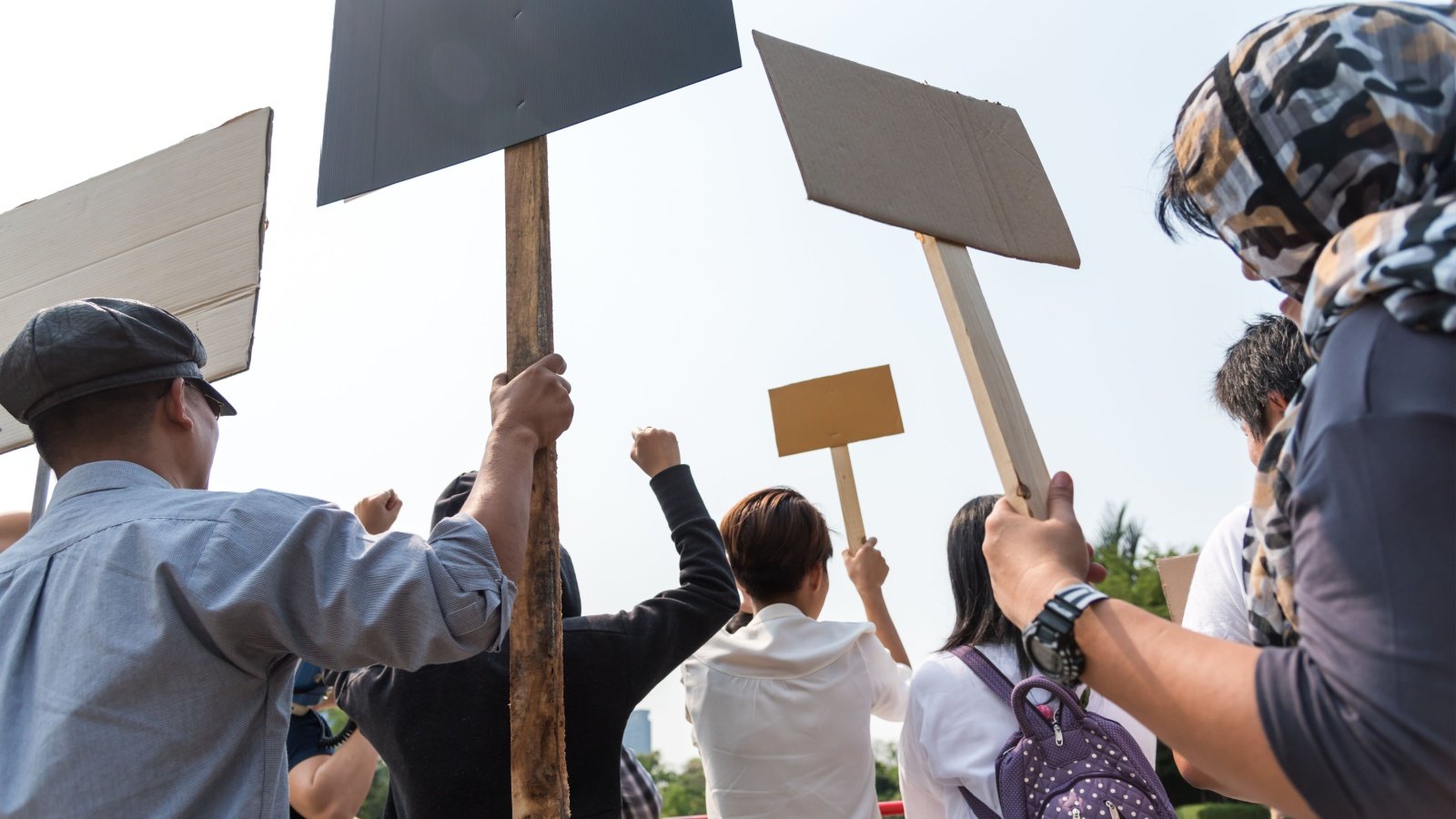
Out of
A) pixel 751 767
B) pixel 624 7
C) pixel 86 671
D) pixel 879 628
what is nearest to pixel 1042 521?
pixel 86 671

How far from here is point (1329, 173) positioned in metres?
1.04

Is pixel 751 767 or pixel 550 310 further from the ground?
pixel 550 310

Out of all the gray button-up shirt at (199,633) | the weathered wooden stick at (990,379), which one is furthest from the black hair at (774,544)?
the gray button-up shirt at (199,633)

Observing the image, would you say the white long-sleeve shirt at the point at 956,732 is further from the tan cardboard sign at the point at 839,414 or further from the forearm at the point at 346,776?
the forearm at the point at 346,776

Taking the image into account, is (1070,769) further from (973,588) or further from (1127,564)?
(1127,564)

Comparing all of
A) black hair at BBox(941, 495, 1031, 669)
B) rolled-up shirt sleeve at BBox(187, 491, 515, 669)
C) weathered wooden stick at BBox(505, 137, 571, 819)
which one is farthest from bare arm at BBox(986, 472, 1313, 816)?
black hair at BBox(941, 495, 1031, 669)

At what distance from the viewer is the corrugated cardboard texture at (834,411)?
372 cm

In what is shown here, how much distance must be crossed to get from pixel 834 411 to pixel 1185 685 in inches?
108

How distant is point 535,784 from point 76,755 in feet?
2.34

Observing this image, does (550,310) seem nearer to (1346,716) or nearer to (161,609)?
(161,609)

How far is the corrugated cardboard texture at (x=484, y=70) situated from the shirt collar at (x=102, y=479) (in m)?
0.94

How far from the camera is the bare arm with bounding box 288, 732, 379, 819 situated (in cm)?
305

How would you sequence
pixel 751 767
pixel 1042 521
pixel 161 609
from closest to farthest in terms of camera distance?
pixel 1042 521 < pixel 161 609 < pixel 751 767

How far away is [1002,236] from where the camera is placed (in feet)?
6.55
